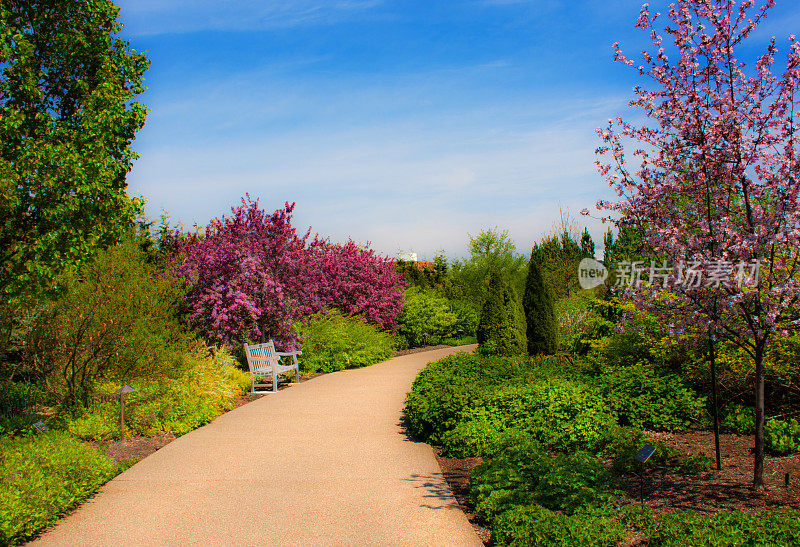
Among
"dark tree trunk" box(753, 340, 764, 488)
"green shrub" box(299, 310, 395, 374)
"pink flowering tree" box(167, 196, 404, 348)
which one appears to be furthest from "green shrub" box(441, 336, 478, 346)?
"dark tree trunk" box(753, 340, 764, 488)

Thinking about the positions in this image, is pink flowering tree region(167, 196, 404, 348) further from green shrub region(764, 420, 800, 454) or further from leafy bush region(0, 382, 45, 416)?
green shrub region(764, 420, 800, 454)

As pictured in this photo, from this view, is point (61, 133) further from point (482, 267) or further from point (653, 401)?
point (482, 267)

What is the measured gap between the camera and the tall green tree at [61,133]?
22.2ft

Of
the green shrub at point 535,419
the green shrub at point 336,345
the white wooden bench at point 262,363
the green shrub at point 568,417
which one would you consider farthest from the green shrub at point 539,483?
the green shrub at point 336,345

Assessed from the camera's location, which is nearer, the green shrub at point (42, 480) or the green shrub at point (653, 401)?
the green shrub at point (42, 480)

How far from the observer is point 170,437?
7.77 meters

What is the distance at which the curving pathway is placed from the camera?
4566 millimetres

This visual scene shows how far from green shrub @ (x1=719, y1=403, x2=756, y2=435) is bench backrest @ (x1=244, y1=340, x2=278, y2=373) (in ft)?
25.0

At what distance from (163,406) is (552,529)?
6.01 metres

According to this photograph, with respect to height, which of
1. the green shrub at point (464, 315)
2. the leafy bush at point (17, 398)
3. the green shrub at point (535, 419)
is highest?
the green shrub at point (464, 315)

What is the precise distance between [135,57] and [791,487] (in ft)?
31.1

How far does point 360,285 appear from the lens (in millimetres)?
18141

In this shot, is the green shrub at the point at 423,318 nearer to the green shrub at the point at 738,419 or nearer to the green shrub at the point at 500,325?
Result: the green shrub at the point at 500,325

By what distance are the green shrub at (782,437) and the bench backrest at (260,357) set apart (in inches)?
321
